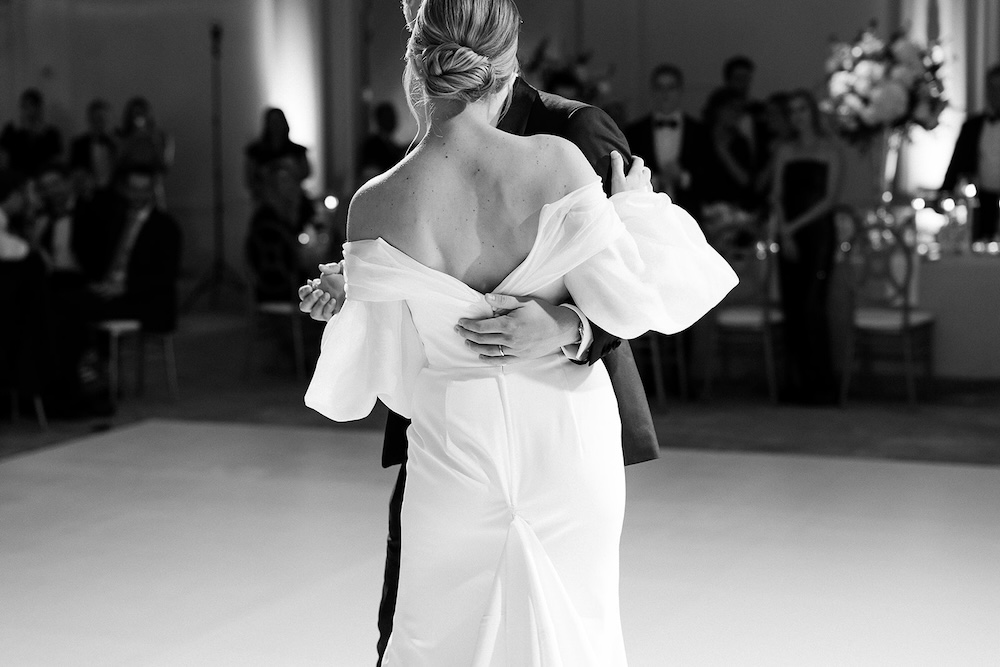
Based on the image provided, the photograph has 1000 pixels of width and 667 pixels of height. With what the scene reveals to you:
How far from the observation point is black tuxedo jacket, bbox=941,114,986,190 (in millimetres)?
8328

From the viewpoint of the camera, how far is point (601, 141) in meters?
2.25

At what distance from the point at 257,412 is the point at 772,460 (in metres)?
3.06

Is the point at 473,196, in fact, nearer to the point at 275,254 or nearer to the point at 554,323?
the point at 554,323

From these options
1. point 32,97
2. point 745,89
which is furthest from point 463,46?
point 32,97

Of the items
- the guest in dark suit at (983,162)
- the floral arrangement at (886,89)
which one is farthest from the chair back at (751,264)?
the guest in dark suit at (983,162)

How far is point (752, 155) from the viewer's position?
29.9ft

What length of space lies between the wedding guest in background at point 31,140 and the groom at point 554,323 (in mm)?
9856

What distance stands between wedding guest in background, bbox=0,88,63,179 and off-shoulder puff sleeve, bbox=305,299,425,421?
9.94 meters

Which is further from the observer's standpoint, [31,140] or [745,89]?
[31,140]

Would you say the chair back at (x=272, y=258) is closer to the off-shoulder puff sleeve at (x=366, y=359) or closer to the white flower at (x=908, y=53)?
the white flower at (x=908, y=53)

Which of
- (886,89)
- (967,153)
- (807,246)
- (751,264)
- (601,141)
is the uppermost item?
(886,89)

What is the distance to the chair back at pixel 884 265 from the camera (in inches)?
283

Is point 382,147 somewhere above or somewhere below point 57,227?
above

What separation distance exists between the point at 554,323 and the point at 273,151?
28.7ft
